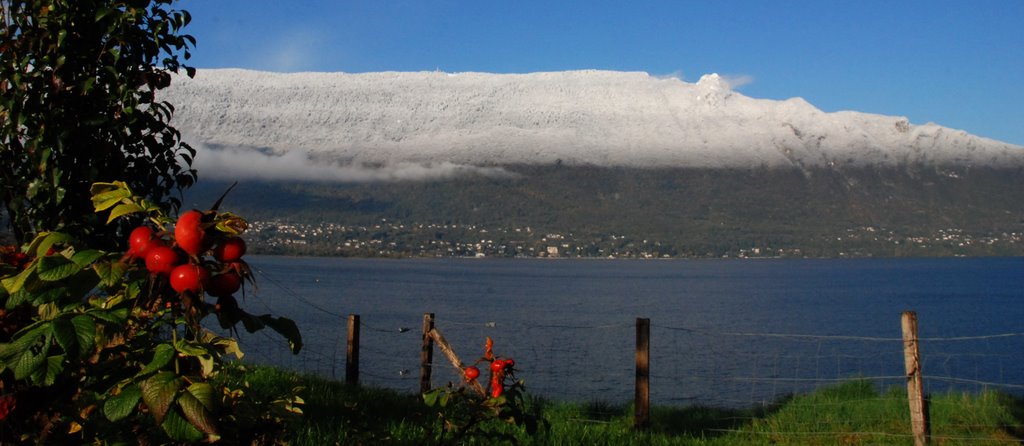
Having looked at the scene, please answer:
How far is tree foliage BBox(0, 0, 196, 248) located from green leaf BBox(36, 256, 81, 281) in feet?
10.8

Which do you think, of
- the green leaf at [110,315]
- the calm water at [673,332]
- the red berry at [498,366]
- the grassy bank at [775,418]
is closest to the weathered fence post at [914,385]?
the grassy bank at [775,418]

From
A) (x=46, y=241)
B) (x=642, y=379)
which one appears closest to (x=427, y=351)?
(x=642, y=379)

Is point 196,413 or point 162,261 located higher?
point 162,261

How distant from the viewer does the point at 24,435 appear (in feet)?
7.57

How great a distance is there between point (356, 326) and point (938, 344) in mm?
32521

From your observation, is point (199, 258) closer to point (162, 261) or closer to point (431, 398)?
point (162, 261)

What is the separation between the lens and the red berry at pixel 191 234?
1.75 m

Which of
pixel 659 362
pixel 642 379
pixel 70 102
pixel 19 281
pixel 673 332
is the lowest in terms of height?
pixel 659 362

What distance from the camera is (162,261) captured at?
1.77m

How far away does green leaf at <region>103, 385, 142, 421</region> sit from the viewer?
80.5 inches

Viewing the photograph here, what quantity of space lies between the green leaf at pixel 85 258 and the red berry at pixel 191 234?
331mm

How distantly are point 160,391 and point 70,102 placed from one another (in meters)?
3.84

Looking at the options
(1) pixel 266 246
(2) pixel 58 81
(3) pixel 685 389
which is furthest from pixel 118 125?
(1) pixel 266 246

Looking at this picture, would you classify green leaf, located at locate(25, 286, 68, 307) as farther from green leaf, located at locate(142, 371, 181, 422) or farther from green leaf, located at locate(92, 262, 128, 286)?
green leaf, located at locate(142, 371, 181, 422)
